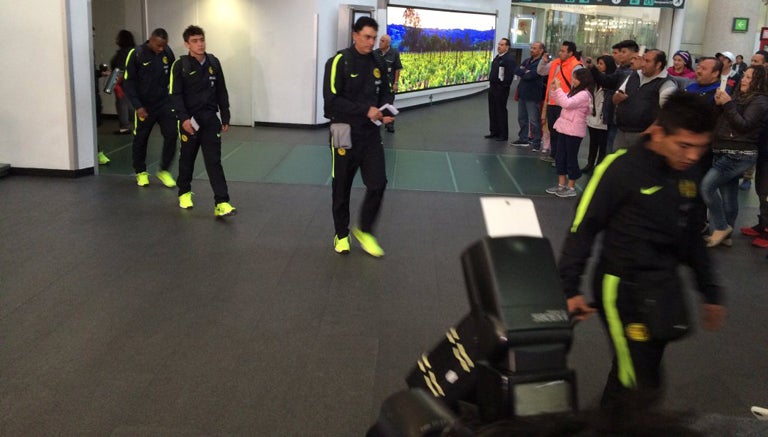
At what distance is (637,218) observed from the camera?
285cm

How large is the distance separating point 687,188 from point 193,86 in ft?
17.3

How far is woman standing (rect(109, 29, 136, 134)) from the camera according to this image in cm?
1020

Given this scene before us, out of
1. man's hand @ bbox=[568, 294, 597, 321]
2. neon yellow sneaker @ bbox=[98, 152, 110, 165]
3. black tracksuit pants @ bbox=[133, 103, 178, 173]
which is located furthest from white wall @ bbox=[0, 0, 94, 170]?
man's hand @ bbox=[568, 294, 597, 321]

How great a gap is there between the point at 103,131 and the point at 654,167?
1070cm

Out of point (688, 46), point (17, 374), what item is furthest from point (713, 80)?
point (688, 46)

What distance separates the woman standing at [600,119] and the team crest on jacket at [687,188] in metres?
6.58

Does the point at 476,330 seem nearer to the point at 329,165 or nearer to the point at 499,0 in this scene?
the point at 329,165

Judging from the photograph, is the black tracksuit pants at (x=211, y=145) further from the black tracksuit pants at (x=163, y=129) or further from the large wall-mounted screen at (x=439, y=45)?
the large wall-mounted screen at (x=439, y=45)

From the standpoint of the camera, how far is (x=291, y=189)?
8.62 m

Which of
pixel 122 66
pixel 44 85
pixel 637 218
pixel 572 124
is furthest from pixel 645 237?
pixel 122 66

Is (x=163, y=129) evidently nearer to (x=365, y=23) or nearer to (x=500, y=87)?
(x=365, y=23)

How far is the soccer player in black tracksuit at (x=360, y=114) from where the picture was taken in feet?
19.4

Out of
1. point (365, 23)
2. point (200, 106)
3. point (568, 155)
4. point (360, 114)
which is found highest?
point (365, 23)

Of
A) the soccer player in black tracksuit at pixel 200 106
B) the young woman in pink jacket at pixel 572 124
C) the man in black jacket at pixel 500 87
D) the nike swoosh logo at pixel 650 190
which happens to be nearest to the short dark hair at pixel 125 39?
the soccer player in black tracksuit at pixel 200 106
